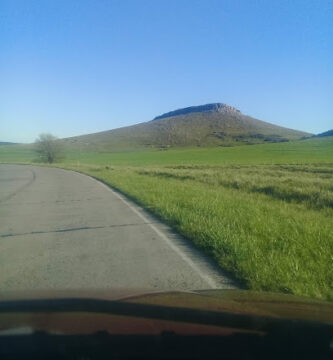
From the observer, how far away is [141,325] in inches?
118

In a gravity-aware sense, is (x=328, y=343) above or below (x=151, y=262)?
above

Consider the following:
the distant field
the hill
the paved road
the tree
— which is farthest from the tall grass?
the hill

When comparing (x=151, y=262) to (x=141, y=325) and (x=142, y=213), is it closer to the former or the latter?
(x=141, y=325)

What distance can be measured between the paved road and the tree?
76.4m

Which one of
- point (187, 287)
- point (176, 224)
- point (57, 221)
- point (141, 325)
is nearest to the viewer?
point (141, 325)

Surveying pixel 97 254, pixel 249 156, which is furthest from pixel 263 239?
pixel 249 156

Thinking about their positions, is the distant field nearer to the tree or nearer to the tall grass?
the tree

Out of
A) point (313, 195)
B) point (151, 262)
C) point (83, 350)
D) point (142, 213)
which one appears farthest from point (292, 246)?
point (313, 195)

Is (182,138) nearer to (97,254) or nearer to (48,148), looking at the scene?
(48,148)

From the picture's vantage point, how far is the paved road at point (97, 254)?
5977 millimetres

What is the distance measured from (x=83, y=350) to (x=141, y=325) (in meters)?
0.55

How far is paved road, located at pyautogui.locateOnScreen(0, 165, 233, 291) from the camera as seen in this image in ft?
19.6

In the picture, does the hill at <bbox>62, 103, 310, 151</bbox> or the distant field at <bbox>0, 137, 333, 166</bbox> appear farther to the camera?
the hill at <bbox>62, 103, 310, 151</bbox>

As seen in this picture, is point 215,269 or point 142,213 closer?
point 215,269
